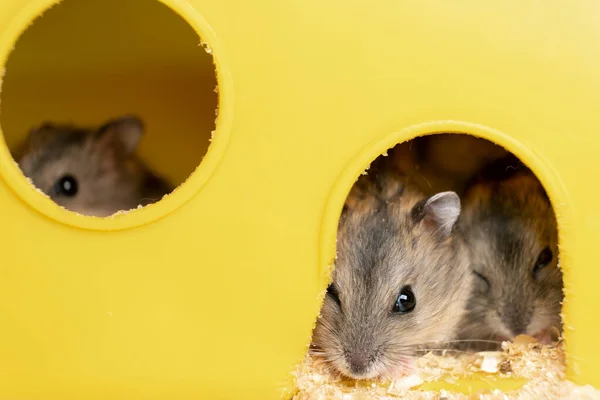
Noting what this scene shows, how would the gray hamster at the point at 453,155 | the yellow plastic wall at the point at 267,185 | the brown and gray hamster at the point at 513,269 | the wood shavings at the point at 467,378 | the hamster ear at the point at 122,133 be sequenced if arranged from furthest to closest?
the hamster ear at the point at 122,133, the gray hamster at the point at 453,155, the brown and gray hamster at the point at 513,269, the wood shavings at the point at 467,378, the yellow plastic wall at the point at 267,185

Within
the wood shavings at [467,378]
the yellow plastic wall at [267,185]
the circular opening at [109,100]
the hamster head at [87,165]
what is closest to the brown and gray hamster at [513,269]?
the wood shavings at [467,378]

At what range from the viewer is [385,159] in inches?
108

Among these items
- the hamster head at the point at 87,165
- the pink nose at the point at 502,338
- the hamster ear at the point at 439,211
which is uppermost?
the hamster head at the point at 87,165

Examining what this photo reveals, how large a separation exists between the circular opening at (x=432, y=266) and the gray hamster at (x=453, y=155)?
0.35ft

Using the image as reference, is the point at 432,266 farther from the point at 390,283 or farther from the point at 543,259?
the point at 543,259

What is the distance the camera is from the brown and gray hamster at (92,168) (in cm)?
291

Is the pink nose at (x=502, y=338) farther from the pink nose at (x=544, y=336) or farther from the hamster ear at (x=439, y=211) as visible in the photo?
the hamster ear at (x=439, y=211)

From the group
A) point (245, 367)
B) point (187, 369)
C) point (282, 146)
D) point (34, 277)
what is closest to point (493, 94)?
point (282, 146)

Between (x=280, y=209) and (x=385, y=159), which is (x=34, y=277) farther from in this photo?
(x=385, y=159)

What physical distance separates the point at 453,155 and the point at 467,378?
1215mm

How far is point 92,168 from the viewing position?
3092mm

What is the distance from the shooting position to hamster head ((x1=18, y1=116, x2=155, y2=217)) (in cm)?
291

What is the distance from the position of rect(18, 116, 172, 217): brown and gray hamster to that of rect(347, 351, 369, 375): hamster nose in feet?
4.32

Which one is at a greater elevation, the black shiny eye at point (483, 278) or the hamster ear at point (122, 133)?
the hamster ear at point (122, 133)
